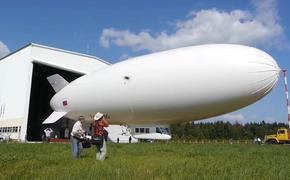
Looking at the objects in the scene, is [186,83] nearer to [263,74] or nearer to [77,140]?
[263,74]

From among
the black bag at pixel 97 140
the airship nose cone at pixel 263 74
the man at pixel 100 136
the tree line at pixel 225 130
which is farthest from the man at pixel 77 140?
the tree line at pixel 225 130

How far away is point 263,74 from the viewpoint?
17297mm

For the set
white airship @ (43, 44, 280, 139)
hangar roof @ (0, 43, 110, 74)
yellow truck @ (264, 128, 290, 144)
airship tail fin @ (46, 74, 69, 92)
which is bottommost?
yellow truck @ (264, 128, 290, 144)

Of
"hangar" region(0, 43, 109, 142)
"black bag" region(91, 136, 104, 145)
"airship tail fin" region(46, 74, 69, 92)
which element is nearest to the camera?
"black bag" region(91, 136, 104, 145)

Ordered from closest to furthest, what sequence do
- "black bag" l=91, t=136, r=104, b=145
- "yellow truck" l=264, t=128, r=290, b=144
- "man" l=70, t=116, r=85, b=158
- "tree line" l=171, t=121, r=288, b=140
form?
1. "black bag" l=91, t=136, r=104, b=145
2. "man" l=70, t=116, r=85, b=158
3. "yellow truck" l=264, t=128, r=290, b=144
4. "tree line" l=171, t=121, r=288, b=140

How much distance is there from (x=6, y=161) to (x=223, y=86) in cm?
1029

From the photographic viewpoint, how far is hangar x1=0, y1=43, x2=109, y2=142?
123ft

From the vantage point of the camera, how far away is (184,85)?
17844 mm

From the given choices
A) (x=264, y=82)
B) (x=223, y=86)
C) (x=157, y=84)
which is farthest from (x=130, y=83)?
(x=264, y=82)

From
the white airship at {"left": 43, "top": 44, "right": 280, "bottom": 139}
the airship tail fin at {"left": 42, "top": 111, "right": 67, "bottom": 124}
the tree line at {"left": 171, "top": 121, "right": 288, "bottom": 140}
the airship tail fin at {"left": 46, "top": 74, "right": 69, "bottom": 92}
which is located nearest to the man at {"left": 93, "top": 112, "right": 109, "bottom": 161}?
the white airship at {"left": 43, "top": 44, "right": 280, "bottom": 139}

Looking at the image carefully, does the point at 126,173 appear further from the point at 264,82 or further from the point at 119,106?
the point at 119,106

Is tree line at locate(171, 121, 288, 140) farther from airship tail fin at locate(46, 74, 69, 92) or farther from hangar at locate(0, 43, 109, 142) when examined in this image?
airship tail fin at locate(46, 74, 69, 92)

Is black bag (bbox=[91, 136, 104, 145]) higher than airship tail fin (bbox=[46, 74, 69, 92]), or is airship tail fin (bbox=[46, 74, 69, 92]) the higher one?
airship tail fin (bbox=[46, 74, 69, 92])

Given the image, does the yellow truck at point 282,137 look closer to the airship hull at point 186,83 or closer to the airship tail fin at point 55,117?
the airship hull at point 186,83
